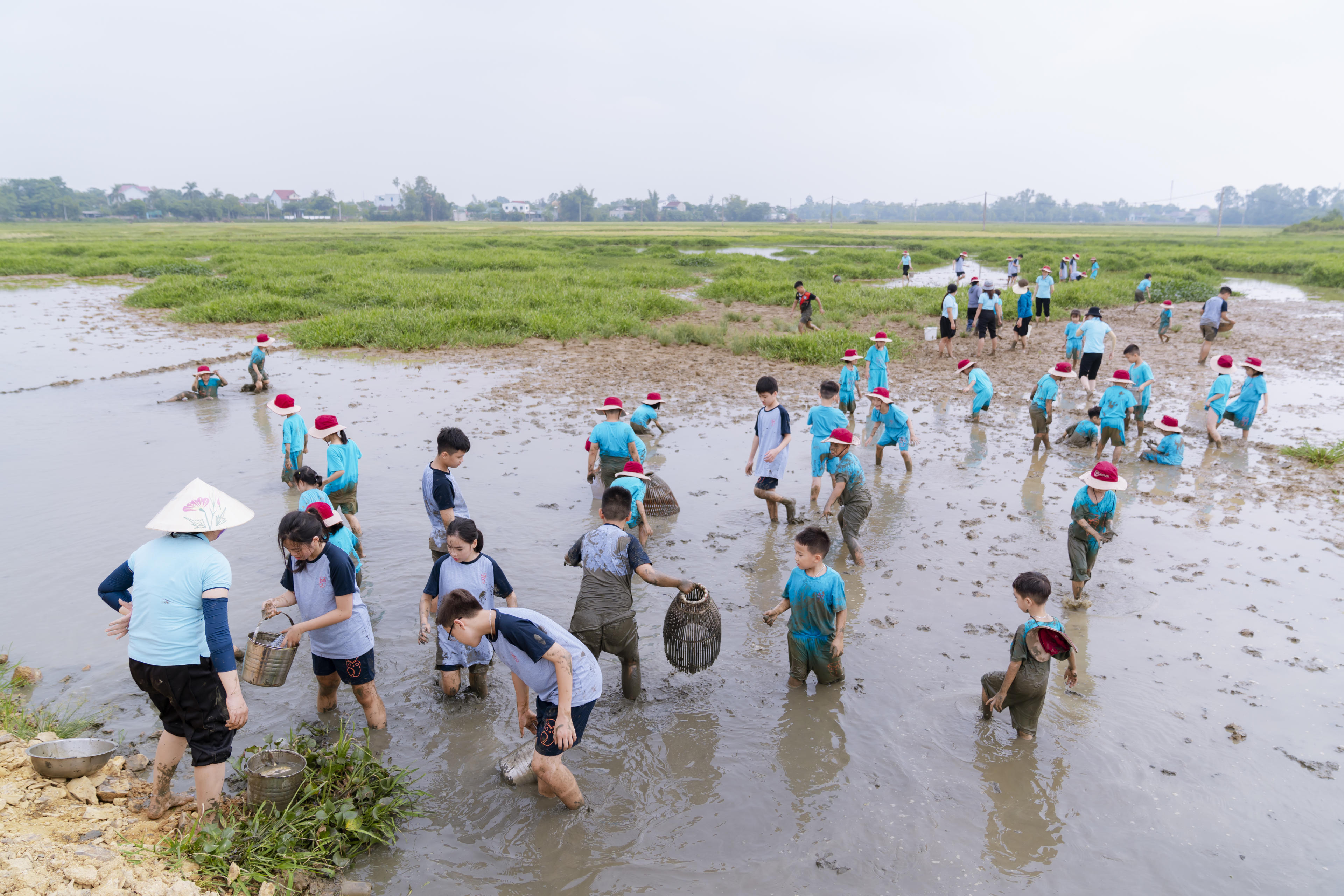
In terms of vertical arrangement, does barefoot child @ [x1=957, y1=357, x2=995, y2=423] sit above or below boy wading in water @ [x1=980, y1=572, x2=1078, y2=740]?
above

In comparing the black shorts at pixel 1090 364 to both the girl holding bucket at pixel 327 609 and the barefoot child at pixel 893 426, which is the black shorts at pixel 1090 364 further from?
the girl holding bucket at pixel 327 609

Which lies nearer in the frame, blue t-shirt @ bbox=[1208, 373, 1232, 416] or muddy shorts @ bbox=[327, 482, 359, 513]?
muddy shorts @ bbox=[327, 482, 359, 513]

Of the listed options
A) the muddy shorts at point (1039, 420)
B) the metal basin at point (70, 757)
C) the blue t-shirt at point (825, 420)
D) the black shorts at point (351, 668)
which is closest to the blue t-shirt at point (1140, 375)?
the muddy shorts at point (1039, 420)

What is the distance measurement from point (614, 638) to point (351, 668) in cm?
173

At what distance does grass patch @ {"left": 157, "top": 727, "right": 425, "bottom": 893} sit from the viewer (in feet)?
12.4

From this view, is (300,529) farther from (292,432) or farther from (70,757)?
(292,432)

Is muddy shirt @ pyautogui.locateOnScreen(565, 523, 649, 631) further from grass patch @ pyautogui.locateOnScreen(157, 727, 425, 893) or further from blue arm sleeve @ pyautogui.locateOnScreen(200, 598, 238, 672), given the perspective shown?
blue arm sleeve @ pyautogui.locateOnScreen(200, 598, 238, 672)

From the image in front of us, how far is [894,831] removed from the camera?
4.44m

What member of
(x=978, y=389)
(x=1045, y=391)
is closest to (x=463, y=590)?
(x=1045, y=391)

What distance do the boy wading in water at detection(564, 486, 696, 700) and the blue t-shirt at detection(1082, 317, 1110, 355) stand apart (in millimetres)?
12197

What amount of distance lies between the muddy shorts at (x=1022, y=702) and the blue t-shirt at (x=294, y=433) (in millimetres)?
7219

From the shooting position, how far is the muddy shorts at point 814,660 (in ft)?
18.0

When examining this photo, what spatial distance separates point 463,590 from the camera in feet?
14.3

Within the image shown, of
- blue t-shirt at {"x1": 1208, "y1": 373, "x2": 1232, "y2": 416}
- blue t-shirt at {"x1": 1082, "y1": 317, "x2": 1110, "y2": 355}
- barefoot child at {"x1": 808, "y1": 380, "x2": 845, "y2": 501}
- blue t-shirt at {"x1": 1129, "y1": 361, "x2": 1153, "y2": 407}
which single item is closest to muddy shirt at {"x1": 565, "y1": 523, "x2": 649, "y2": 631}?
barefoot child at {"x1": 808, "y1": 380, "x2": 845, "y2": 501}
